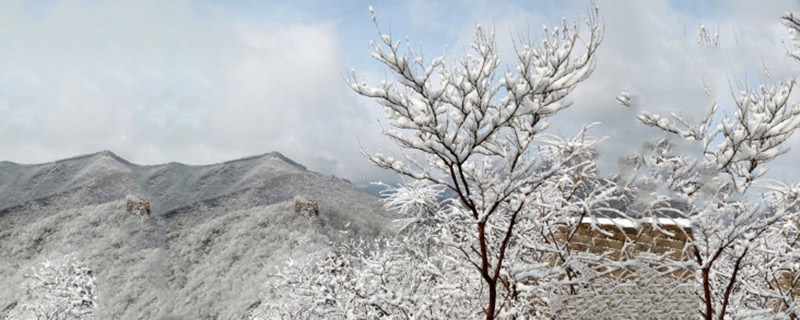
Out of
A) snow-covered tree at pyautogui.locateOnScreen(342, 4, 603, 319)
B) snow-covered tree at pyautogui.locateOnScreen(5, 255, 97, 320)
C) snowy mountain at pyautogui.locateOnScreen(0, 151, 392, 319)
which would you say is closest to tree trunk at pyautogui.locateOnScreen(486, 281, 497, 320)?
snow-covered tree at pyautogui.locateOnScreen(342, 4, 603, 319)

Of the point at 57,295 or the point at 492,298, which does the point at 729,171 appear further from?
the point at 57,295

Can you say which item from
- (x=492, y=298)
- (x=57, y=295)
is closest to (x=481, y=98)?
(x=492, y=298)

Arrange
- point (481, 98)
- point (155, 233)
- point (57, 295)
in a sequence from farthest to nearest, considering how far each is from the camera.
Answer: point (155, 233) < point (57, 295) < point (481, 98)

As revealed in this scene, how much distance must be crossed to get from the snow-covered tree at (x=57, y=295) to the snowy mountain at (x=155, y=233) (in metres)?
0.71

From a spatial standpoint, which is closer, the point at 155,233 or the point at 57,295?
the point at 57,295

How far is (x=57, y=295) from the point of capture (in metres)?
16.8

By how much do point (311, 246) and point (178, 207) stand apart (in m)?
5.78

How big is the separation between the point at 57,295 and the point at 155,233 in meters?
3.38

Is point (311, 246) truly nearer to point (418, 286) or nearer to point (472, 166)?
point (418, 286)

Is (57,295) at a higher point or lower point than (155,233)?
lower

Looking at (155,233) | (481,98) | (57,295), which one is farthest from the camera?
(155,233)

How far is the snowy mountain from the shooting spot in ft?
58.7

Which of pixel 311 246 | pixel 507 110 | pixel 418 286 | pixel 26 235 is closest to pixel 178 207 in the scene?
pixel 311 246

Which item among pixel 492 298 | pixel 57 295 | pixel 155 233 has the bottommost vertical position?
pixel 492 298
